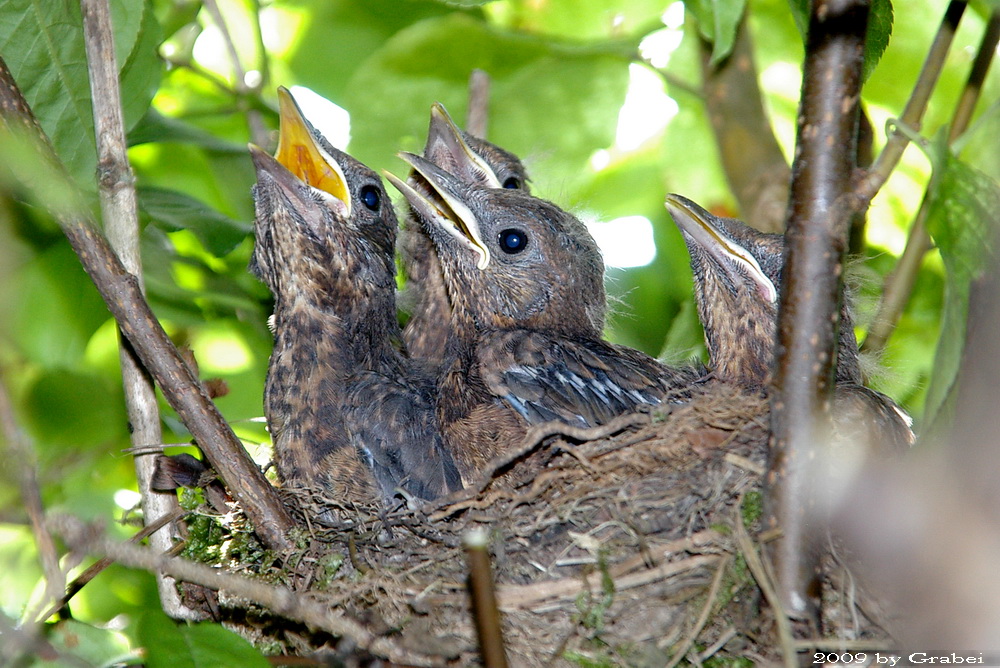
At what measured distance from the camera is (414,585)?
1474 mm

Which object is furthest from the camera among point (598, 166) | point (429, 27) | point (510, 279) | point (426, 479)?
point (598, 166)

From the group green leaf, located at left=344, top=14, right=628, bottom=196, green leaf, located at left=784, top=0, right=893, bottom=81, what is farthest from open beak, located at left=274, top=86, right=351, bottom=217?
green leaf, located at left=784, top=0, right=893, bottom=81

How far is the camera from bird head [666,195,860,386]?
1.98 metres

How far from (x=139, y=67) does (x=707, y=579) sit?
1374 millimetres

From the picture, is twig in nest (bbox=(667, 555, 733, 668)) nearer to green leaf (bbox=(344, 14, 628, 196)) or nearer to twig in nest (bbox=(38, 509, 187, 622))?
twig in nest (bbox=(38, 509, 187, 622))

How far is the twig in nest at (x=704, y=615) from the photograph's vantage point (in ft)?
4.28

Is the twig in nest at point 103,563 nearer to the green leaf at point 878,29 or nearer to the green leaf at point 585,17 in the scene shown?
the green leaf at point 878,29

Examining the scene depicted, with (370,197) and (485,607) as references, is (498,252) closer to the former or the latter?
(370,197)

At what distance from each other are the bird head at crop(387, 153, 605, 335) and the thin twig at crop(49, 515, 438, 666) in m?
0.97

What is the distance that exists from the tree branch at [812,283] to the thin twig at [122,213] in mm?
944

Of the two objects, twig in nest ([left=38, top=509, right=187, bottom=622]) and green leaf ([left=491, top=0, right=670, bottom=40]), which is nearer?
twig in nest ([left=38, top=509, right=187, bottom=622])

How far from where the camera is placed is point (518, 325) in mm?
2109

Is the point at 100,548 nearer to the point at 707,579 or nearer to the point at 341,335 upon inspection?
the point at 707,579

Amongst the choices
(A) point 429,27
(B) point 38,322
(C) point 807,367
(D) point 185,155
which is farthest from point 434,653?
(D) point 185,155
